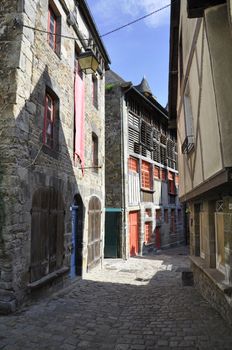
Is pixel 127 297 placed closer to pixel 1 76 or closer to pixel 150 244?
pixel 1 76

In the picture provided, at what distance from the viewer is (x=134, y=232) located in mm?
13914

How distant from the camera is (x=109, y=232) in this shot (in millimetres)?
12719

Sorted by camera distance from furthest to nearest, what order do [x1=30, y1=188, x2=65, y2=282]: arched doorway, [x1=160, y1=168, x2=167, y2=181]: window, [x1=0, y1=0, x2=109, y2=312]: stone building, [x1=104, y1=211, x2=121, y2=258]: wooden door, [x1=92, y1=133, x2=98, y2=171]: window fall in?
[x1=160, y1=168, x2=167, y2=181]: window < [x1=104, y1=211, x2=121, y2=258]: wooden door < [x1=92, y1=133, x2=98, y2=171]: window < [x1=30, y1=188, x2=65, y2=282]: arched doorway < [x1=0, y1=0, x2=109, y2=312]: stone building

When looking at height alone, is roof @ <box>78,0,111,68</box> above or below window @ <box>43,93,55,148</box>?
above

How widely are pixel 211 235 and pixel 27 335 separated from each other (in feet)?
11.8

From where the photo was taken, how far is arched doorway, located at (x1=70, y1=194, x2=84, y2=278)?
26.6 feet

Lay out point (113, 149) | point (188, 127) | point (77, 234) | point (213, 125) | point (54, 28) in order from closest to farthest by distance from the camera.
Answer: point (213, 125) < point (188, 127) < point (54, 28) < point (77, 234) < point (113, 149)

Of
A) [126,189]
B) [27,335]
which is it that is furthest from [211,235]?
[126,189]

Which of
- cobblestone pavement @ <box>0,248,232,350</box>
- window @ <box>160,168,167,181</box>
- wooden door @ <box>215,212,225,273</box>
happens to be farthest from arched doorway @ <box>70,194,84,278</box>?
window @ <box>160,168,167,181</box>

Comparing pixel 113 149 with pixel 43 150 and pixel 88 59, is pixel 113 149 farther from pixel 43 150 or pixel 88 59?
pixel 43 150

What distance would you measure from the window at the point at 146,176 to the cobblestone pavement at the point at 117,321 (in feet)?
27.3

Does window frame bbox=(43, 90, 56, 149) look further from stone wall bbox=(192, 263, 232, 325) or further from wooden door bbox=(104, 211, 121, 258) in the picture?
wooden door bbox=(104, 211, 121, 258)

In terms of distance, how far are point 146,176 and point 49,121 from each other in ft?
32.0

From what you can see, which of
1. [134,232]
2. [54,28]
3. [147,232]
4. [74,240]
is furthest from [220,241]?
[147,232]
